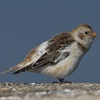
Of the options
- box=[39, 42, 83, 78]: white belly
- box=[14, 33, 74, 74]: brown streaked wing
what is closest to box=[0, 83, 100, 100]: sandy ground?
box=[39, 42, 83, 78]: white belly

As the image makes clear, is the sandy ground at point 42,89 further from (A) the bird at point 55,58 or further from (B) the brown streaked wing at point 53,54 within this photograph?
(B) the brown streaked wing at point 53,54

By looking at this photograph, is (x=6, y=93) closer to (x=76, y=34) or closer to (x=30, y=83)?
(x=30, y=83)

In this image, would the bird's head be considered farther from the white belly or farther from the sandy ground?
the sandy ground

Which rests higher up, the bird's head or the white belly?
the bird's head

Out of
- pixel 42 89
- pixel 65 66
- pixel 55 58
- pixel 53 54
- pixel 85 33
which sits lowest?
pixel 42 89

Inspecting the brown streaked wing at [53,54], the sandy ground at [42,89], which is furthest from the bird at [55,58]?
the sandy ground at [42,89]

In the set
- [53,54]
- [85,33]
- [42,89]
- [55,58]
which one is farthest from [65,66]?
[42,89]

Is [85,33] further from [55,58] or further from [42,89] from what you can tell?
[42,89]

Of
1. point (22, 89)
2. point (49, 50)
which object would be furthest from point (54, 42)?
point (22, 89)
